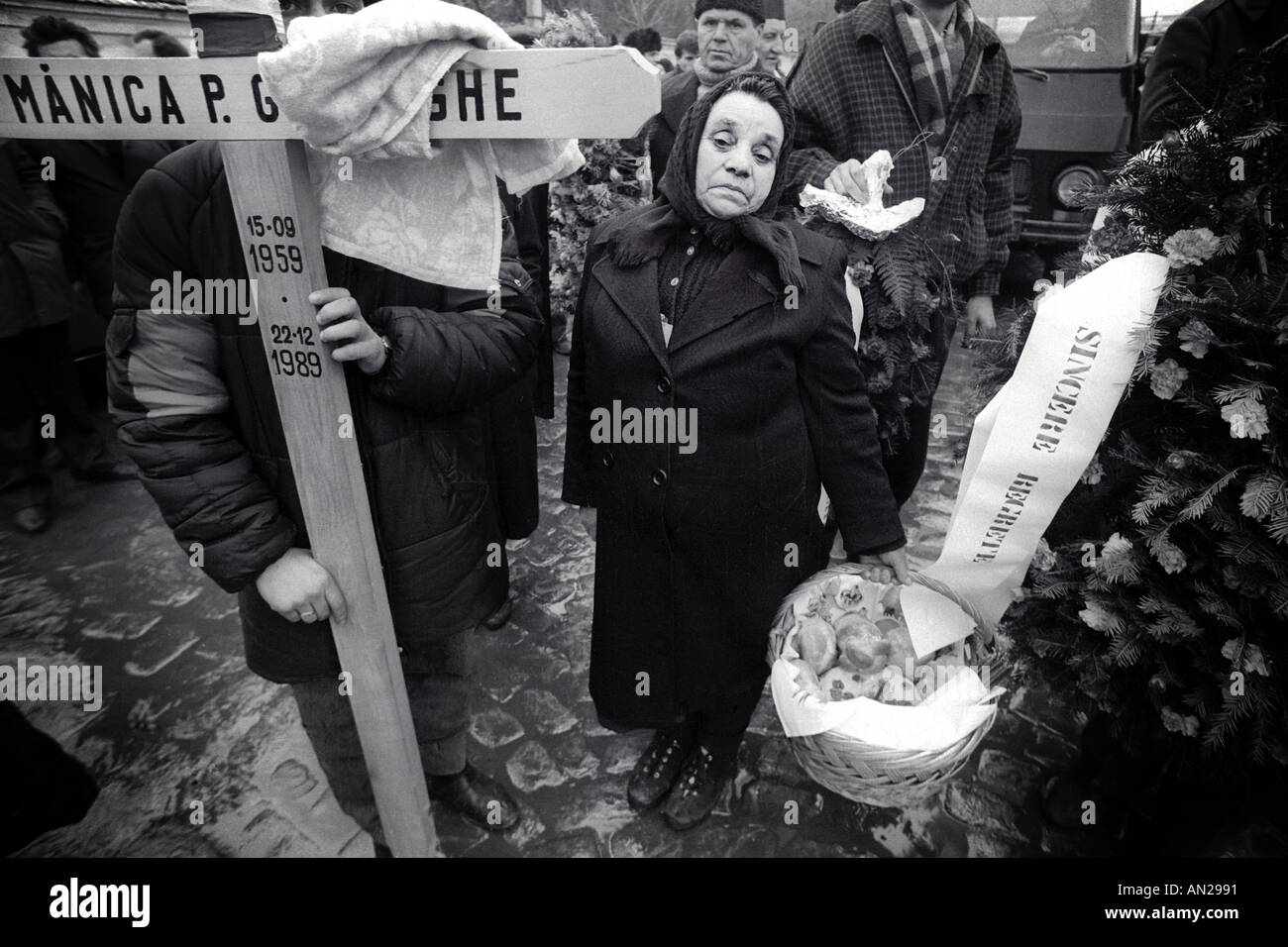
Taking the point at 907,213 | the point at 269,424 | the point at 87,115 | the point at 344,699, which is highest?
the point at 87,115

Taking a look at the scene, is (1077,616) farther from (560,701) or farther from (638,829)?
(560,701)

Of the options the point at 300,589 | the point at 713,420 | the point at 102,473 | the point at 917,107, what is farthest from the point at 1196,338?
the point at 102,473

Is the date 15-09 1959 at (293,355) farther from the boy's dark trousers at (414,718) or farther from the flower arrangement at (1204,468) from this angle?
the flower arrangement at (1204,468)

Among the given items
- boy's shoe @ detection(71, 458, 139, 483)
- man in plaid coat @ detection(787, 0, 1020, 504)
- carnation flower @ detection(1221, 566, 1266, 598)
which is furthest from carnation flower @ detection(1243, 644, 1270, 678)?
boy's shoe @ detection(71, 458, 139, 483)

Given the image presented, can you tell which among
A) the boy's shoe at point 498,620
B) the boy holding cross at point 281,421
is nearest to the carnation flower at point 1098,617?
the boy holding cross at point 281,421

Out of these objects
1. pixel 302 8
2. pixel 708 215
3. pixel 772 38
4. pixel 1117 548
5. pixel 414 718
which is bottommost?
pixel 414 718

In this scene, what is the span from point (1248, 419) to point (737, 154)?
129cm

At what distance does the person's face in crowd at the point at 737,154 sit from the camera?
188cm

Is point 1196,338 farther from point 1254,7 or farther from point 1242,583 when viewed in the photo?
point 1254,7

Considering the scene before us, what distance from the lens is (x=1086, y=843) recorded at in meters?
2.41

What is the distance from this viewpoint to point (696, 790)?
253cm

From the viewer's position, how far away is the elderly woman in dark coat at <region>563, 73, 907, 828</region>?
1.94 metres
